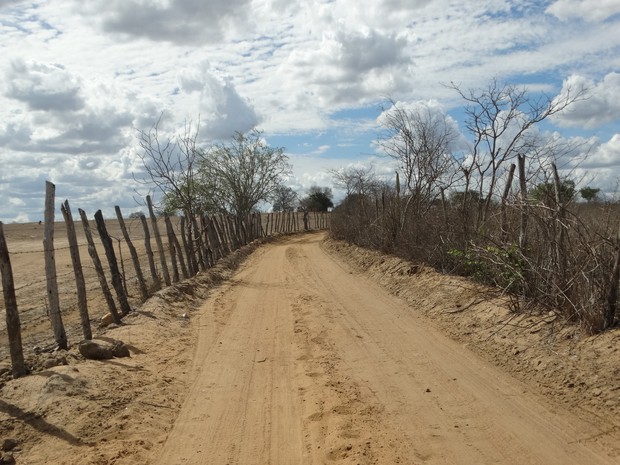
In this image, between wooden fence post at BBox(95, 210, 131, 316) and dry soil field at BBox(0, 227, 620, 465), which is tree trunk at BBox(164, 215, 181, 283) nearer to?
wooden fence post at BBox(95, 210, 131, 316)

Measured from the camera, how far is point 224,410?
5.82 metres

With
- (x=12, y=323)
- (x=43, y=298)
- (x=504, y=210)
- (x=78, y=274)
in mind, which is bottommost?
(x=43, y=298)

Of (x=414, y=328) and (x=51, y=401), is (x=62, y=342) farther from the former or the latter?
(x=414, y=328)

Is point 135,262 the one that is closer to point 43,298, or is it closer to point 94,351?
point 94,351

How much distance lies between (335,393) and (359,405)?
1.48 ft

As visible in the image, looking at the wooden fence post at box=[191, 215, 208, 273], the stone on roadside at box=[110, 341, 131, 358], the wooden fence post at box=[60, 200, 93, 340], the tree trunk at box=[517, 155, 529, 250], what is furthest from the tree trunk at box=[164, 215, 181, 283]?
the tree trunk at box=[517, 155, 529, 250]

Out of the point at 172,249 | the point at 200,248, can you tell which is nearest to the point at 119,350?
the point at 172,249

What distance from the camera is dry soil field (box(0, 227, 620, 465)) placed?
4.74 meters

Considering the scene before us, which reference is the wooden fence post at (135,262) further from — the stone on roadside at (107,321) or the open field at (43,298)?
the stone on roadside at (107,321)

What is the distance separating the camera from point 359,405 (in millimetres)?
5738

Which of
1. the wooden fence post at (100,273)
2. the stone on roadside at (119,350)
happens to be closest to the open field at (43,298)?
the wooden fence post at (100,273)

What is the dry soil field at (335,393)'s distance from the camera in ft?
15.5

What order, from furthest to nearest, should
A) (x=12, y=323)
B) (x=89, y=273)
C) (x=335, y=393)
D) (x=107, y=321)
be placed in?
(x=89, y=273), (x=107, y=321), (x=12, y=323), (x=335, y=393)

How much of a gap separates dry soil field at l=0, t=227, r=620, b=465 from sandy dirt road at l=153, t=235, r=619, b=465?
0.06ft
